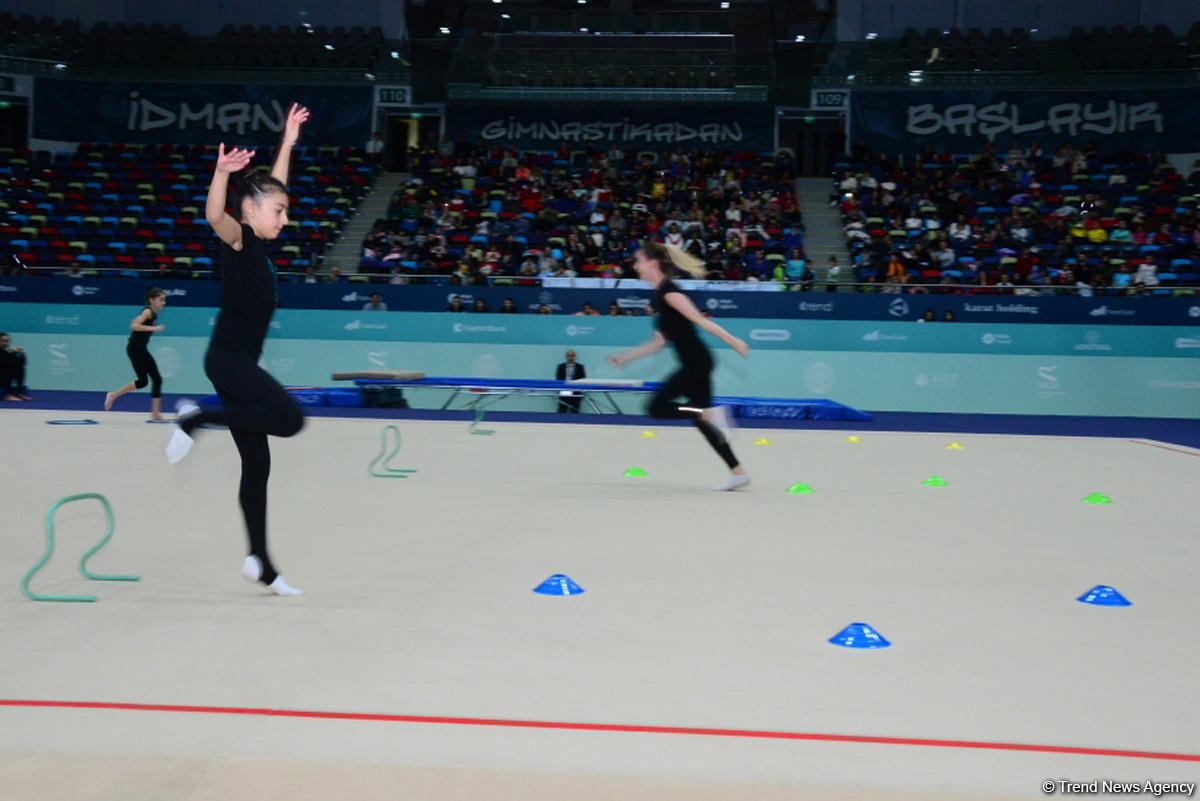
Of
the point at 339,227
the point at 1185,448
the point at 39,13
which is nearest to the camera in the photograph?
the point at 1185,448

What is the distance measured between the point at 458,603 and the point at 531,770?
197 cm

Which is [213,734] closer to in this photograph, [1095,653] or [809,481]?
[1095,653]

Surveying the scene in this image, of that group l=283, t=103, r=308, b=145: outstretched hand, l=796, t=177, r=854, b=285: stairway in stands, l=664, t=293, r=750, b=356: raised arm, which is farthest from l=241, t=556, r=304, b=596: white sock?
l=796, t=177, r=854, b=285: stairway in stands

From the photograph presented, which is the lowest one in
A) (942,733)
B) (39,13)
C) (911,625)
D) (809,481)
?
(809,481)

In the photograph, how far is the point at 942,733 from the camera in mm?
3102

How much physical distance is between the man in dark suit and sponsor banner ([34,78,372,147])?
1585cm

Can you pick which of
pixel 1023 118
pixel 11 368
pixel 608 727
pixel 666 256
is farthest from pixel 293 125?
pixel 1023 118

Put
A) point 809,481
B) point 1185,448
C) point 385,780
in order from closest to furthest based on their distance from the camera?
1. point 385,780
2. point 809,481
3. point 1185,448

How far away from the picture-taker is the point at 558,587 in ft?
16.2

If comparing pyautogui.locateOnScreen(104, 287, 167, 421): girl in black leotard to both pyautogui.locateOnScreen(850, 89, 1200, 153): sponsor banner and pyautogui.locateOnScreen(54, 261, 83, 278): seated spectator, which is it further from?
pyautogui.locateOnScreen(850, 89, 1200, 153): sponsor banner

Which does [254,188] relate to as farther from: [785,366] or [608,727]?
[785,366]

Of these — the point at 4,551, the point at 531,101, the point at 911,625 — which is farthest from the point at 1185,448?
the point at 531,101

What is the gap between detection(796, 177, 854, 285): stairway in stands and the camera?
26141mm

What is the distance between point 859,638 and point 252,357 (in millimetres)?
2669
